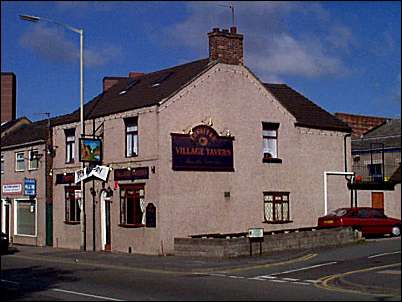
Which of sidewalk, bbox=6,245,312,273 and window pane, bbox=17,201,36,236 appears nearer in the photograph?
sidewalk, bbox=6,245,312,273

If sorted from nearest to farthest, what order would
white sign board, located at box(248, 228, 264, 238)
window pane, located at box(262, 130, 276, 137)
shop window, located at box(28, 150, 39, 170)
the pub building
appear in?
white sign board, located at box(248, 228, 264, 238) < the pub building < window pane, located at box(262, 130, 276, 137) < shop window, located at box(28, 150, 39, 170)

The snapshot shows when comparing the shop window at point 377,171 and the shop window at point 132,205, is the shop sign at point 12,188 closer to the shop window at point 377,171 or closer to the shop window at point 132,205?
the shop window at point 132,205

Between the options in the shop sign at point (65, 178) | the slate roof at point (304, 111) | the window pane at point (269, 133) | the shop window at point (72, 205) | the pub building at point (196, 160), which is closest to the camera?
the pub building at point (196, 160)

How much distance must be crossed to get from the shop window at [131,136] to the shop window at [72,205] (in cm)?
466

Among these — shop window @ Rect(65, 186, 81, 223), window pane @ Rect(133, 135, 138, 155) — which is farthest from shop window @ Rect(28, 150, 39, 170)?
window pane @ Rect(133, 135, 138, 155)

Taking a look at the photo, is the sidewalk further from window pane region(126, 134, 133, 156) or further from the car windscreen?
the car windscreen

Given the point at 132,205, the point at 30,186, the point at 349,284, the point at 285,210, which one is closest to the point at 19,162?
the point at 30,186

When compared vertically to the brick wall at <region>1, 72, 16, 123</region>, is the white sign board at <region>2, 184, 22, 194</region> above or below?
below

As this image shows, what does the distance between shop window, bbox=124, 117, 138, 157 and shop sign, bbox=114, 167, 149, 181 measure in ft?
2.41

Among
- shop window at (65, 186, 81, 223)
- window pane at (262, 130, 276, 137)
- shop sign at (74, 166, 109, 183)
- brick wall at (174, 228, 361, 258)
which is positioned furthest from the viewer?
shop window at (65, 186, 81, 223)

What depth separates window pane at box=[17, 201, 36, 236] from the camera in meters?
39.8

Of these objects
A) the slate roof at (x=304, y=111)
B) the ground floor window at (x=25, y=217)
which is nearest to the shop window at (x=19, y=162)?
the ground floor window at (x=25, y=217)

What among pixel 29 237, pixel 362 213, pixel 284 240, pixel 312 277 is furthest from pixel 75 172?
pixel 312 277

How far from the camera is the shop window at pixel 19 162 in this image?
41125mm
